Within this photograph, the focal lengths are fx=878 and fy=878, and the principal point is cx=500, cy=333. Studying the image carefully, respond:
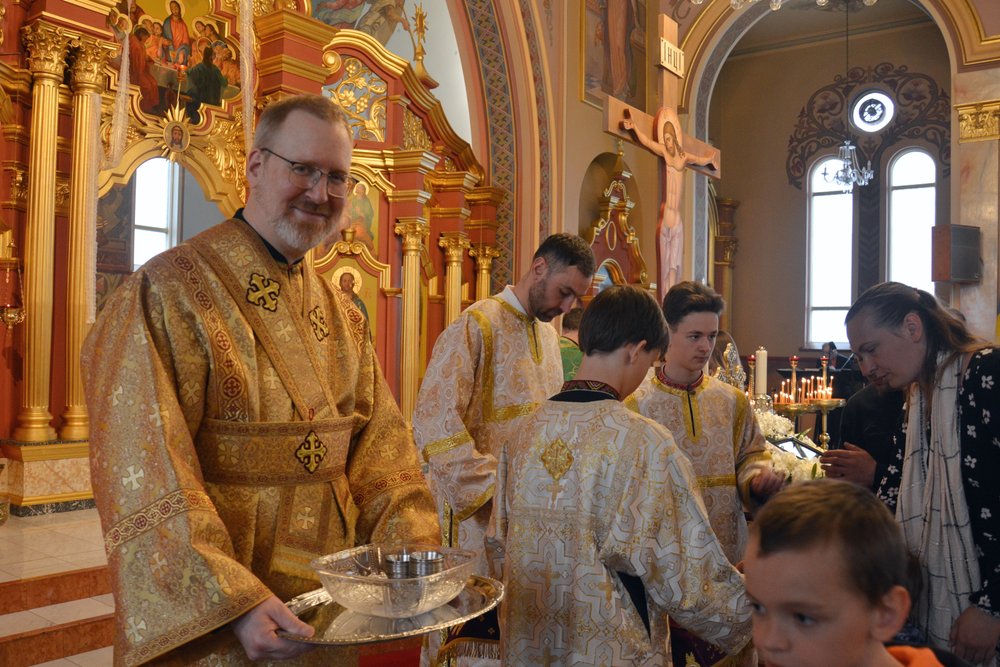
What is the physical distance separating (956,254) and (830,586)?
32.9 ft

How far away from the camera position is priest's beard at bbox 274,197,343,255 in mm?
2006

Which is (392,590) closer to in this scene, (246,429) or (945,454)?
(246,429)

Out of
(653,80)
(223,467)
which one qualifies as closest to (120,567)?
(223,467)

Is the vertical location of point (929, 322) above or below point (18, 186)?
below

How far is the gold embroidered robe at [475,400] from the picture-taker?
10.5ft

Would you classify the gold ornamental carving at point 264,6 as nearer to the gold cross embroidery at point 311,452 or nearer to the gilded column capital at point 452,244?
the gilded column capital at point 452,244

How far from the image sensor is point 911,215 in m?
15.9

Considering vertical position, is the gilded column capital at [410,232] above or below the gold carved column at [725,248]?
below

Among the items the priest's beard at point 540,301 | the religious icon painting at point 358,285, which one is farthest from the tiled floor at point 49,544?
the religious icon painting at point 358,285

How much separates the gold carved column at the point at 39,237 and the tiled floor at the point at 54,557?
64cm

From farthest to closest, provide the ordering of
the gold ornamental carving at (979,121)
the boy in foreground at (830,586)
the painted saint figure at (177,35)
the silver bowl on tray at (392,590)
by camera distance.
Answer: the gold ornamental carving at (979,121) < the painted saint figure at (177,35) < the silver bowl on tray at (392,590) < the boy in foreground at (830,586)

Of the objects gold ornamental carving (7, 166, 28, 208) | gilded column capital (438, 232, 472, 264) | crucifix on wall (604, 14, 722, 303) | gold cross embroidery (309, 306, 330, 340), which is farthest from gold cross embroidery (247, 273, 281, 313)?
gilded column capital (438, 232, 472, 264)

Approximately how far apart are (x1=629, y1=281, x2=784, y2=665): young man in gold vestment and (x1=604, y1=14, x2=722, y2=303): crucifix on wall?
332 centimetres

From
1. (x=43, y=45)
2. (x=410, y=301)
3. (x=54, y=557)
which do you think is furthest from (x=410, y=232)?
(x=54, y=557)
